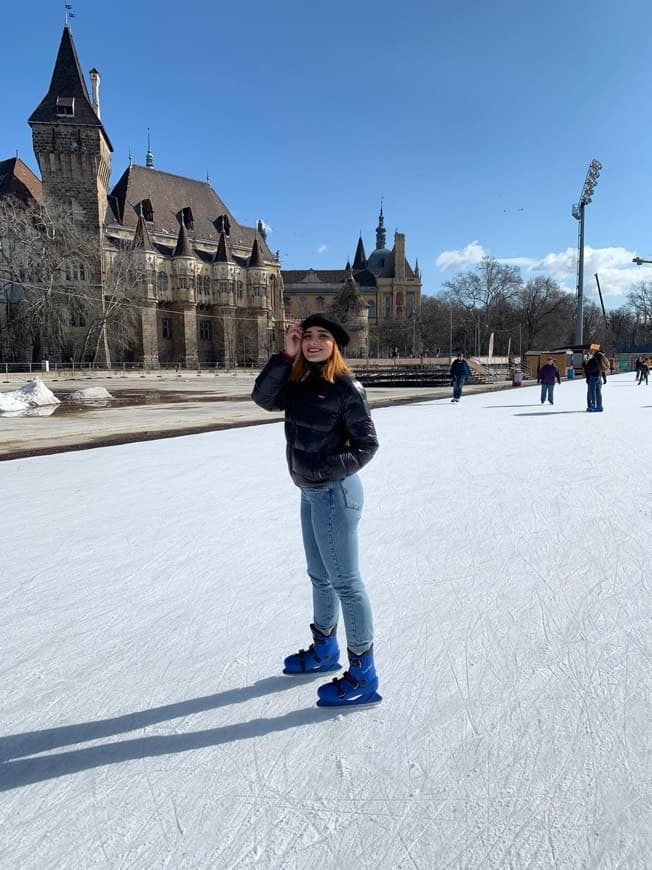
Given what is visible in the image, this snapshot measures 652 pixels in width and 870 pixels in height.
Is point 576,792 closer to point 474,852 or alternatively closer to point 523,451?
point 474,852

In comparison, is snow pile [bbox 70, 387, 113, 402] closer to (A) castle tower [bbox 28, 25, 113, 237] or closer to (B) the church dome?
(A) castle tower [bbox 28, 25, 113, 237]

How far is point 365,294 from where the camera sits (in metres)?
98.3

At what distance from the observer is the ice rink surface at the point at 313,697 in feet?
4.03

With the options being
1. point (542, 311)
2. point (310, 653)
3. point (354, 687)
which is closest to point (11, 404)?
point (310, 653)

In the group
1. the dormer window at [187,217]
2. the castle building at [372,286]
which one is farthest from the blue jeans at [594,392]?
the castle building at [372,286]

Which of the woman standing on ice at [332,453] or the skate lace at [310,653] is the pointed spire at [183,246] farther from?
the skate lace at [310,653]

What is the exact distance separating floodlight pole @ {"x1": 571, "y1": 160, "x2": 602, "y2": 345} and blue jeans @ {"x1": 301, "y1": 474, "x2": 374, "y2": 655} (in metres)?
37.3

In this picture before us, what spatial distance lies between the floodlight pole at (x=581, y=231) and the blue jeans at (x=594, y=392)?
2605 centimetres

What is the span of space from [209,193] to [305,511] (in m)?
69.7

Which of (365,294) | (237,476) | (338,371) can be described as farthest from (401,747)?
(365,294)

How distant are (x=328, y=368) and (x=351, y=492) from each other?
40cm

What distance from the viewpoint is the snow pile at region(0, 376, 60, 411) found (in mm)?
12721

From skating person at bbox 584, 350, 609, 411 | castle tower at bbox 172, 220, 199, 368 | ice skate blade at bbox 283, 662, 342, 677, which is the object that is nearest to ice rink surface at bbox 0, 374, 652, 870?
ice skate blade at bbox 283, 662, 342, 677

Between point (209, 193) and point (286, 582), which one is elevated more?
point (209, 193)
